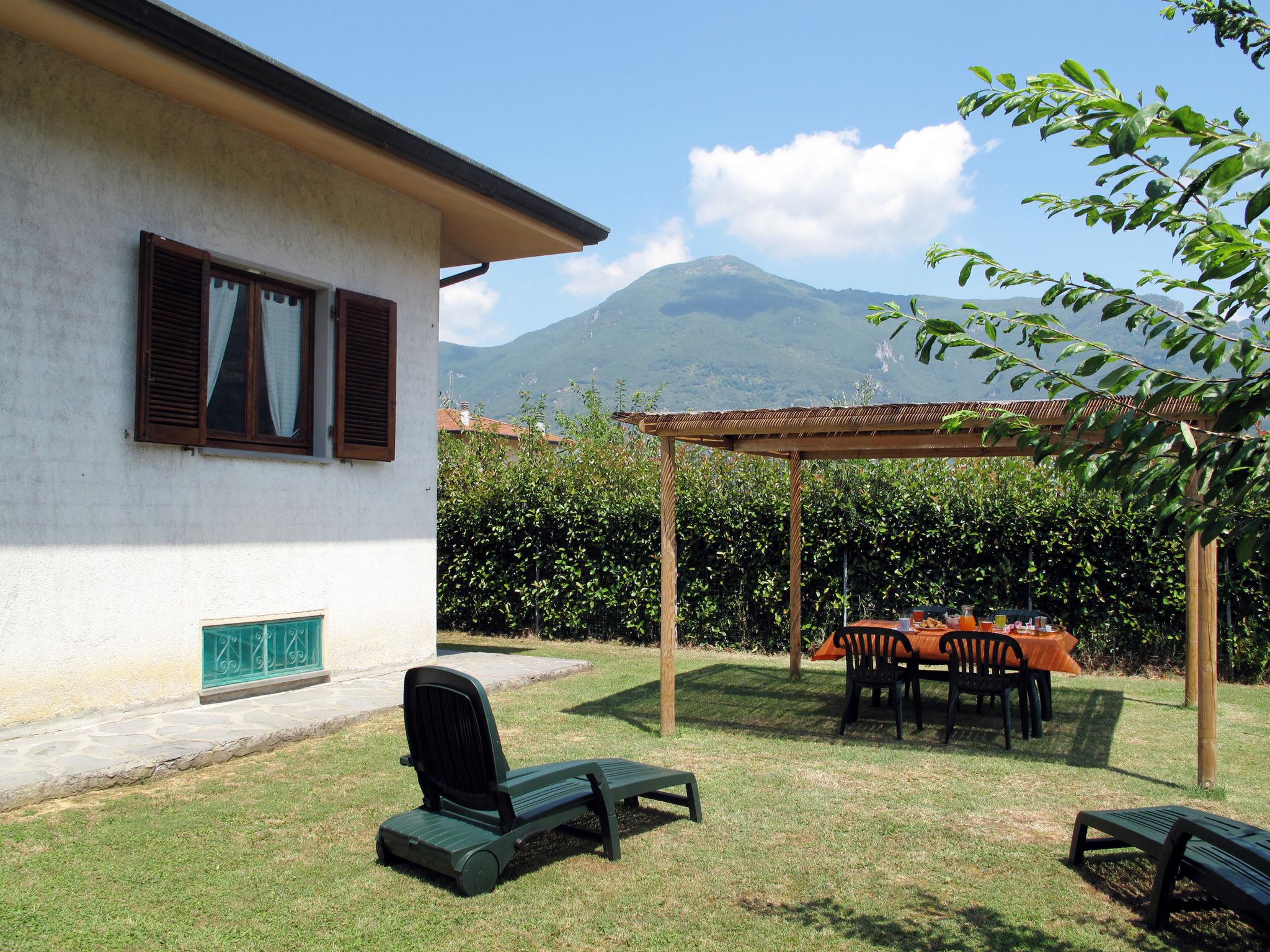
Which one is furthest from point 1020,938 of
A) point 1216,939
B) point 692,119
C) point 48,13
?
point 692,119

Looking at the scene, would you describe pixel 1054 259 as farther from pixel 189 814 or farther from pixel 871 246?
pixel 871 246

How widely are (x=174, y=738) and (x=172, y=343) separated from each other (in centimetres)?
291

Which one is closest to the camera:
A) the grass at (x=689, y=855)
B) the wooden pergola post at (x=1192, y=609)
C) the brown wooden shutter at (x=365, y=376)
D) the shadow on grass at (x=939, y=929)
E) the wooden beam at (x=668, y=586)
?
the shadow on grass at (x=939, y=929)

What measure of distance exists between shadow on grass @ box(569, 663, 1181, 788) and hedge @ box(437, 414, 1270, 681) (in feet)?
4.81

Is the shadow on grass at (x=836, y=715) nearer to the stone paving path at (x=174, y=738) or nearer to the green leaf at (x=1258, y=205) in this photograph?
the stone paving path at (x=174, y=738)

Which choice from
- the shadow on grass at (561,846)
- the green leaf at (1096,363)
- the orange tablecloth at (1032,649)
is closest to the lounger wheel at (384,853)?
the shadow on grass at (561,846)

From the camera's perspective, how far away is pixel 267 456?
8.30 metres

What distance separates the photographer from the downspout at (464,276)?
11703 millimetres

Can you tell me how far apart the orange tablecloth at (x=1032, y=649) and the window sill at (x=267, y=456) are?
4.69 metres

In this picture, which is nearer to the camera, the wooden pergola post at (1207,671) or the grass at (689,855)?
the grass at (689,855)

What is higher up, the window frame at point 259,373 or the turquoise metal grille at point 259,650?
the window frame at point 259,373

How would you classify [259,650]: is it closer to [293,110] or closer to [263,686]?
[263,686]

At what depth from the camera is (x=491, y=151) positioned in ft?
31.0

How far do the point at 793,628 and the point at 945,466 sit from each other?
2.95 metres
